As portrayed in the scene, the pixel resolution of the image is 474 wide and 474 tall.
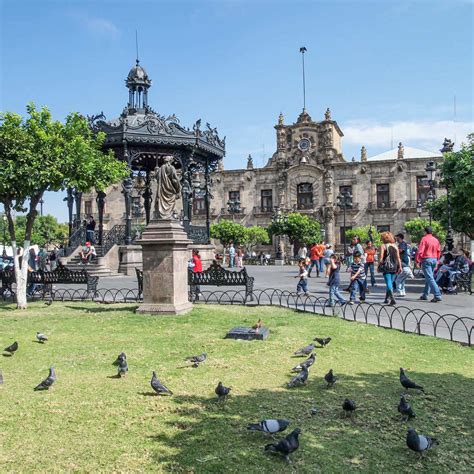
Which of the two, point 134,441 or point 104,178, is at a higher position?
point 104,178

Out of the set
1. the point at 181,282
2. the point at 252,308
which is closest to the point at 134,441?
the point at 181,282

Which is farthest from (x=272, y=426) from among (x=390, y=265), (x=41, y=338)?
(x=390, y=265)

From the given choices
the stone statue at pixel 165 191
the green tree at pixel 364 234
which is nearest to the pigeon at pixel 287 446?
the stone statue at pixel 165 191

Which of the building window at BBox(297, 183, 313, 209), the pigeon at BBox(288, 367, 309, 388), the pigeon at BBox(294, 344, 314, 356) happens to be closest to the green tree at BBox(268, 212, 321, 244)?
the building window at BBox(297, 183, 313, 209)

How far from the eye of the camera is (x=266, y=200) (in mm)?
47062

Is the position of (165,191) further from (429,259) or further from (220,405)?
(429,259)

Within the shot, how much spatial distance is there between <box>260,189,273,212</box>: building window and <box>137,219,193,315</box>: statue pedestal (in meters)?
37.1

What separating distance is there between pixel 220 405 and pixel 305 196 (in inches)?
1643

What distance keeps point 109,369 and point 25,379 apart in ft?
3.19

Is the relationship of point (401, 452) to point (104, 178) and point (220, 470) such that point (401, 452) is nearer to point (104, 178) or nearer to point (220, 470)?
point (220, 470)

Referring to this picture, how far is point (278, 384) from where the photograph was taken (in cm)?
544

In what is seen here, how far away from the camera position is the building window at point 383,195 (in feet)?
143

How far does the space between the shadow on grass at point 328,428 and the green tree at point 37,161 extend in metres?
7.52

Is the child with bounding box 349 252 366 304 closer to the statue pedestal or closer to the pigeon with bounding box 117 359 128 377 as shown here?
the statue pedestal
